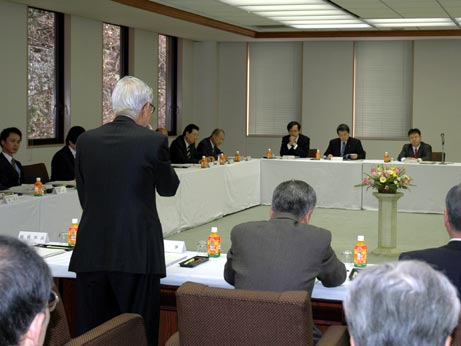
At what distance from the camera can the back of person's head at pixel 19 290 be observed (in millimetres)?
1294

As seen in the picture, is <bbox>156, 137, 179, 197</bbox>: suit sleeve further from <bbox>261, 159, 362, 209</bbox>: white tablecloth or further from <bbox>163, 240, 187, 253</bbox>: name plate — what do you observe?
<bbox>261, 159, 362, 209</bbox>: white tablecloth

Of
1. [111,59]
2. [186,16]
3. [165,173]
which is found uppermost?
[186,16]

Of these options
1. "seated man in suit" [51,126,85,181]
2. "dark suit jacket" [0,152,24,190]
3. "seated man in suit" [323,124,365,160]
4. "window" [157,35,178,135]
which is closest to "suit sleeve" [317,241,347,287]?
"dark suit jacket" [0,152,24,190]

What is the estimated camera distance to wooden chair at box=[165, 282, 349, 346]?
257 centimetres

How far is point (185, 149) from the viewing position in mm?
10445

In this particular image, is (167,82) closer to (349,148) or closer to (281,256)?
(349,148)

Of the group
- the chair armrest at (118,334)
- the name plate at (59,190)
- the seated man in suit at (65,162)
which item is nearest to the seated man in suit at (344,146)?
the seated man in suit at (65,162)

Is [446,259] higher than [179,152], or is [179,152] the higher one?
[179,152]

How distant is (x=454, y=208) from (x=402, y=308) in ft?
5.25

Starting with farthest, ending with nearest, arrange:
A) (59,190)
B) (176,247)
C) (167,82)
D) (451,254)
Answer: (167,82) < (59,190) < (176,247) < (451,254)

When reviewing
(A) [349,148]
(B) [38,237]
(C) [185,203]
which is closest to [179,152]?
(C) [185,203]

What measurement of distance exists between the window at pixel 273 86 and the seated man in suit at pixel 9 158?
738cm

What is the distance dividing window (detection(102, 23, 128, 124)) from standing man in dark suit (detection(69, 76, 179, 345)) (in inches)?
328

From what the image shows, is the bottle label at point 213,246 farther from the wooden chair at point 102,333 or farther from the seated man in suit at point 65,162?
the seated man in suit at point 65,162
